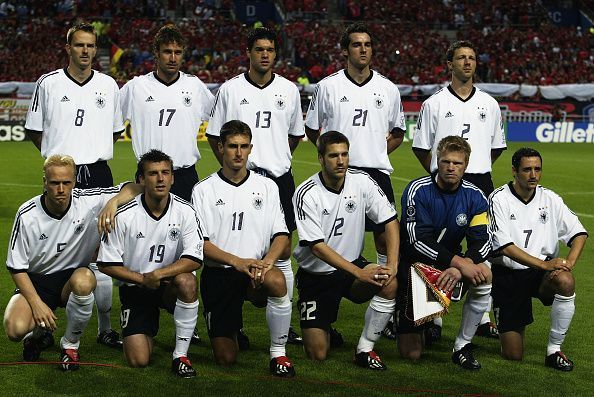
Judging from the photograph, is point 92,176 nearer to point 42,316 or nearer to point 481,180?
point 42,316

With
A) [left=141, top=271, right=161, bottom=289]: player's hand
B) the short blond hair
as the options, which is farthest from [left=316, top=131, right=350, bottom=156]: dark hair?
the short blond hair

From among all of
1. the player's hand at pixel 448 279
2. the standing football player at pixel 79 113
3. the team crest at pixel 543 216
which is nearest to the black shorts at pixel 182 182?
the standing football player at pixel 79 113

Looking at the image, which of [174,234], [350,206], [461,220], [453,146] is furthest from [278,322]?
[453,146]

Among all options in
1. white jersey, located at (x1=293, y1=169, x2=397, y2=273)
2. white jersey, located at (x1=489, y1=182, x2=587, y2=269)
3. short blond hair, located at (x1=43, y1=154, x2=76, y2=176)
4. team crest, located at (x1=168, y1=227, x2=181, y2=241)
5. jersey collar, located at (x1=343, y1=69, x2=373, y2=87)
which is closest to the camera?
short blond hair, located at (x1=43, y1=154, x2=76, y2=176)

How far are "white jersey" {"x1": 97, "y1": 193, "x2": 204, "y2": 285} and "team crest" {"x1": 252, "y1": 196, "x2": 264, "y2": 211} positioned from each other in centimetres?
44

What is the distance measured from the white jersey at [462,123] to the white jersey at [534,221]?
2.66 feet

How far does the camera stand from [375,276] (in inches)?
261

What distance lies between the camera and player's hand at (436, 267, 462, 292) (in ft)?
21.4

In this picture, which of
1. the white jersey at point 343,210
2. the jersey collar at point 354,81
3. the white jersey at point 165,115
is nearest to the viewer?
the white jersey at point 343,210

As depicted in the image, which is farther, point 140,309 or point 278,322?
point 140,309

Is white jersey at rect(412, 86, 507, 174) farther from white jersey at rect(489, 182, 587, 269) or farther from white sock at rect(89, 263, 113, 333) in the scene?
white sock at rect(89, 263, 113, 333)

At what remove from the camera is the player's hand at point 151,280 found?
6379mm

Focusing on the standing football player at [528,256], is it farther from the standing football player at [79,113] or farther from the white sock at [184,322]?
the standing football player at [79,113]

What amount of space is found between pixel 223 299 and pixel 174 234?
23.5 inches
